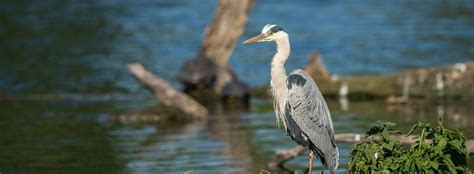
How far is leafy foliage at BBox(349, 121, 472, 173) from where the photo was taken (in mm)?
8672

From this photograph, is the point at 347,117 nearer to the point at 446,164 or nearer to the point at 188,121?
the point at 188,121

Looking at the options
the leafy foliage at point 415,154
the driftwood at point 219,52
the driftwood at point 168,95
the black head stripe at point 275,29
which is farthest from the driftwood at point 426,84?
the leafy foliage at point 415,154

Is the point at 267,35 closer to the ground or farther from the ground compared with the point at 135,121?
farther from the ground

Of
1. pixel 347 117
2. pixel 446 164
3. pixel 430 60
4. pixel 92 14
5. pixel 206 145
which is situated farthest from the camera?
pixel 92 14

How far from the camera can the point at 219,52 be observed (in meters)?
19.2

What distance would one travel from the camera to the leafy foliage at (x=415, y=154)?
28.5ft

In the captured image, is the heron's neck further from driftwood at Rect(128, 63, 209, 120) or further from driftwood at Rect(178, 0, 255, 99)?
driftwood at Rect(178, 0, 255, 99)

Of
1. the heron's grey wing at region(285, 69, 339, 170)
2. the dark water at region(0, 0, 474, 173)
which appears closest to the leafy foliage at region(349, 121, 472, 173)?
the heron's grey wing at region(285, 69, 339, 170)

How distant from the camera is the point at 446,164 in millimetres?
8758

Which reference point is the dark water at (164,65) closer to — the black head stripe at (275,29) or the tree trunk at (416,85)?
the tree trunk at (416,85)

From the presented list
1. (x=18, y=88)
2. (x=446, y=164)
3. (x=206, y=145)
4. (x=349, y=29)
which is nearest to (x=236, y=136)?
(x=206, y=145)

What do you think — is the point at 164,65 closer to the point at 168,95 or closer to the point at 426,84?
the point at 168,95

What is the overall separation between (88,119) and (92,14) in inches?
690

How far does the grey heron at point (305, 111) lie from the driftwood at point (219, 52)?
808 cm
